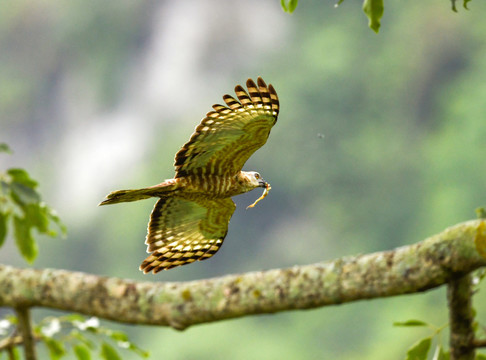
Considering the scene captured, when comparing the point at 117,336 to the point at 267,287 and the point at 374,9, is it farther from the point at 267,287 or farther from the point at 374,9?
the point at 374,9

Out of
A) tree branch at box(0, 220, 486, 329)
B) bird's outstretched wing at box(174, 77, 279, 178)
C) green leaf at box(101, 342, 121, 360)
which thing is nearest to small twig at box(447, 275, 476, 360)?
tree branch at box(0, 220, 486, 329)

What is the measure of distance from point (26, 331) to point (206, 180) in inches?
68.0

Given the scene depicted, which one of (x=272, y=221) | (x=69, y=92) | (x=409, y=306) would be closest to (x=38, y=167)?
(x=69, y=92)

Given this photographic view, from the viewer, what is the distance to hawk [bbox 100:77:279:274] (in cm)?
461

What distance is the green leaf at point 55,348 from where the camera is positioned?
12.4 ft

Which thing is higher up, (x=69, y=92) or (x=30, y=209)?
(x=69, y=92)

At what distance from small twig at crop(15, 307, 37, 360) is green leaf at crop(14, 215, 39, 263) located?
53cm

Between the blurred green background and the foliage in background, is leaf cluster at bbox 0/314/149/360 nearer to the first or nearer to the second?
the foliage in background

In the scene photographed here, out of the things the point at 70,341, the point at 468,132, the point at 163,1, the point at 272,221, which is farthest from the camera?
the point at 163,1

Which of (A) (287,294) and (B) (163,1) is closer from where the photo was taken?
(A) (287,294)

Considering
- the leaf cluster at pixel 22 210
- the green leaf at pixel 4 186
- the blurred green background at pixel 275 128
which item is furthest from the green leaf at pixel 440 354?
the blurred green background at pixel 275 128

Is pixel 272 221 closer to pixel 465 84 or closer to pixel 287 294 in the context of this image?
pixel 465 84

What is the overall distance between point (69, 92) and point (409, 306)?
30155 mm

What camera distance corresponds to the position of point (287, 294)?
9.30 ft
